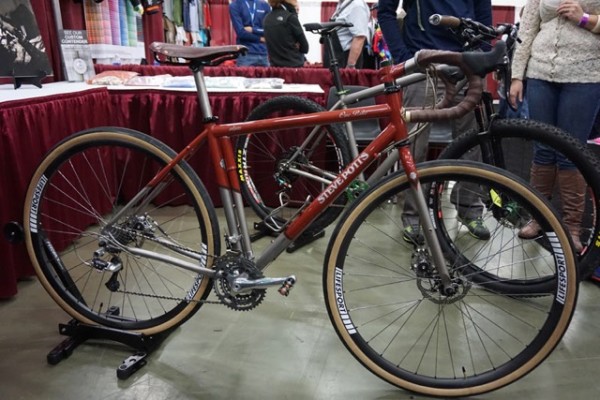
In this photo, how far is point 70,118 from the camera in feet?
7.77

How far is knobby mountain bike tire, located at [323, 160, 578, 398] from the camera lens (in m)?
1.26

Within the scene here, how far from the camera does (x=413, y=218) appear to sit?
2439 mm

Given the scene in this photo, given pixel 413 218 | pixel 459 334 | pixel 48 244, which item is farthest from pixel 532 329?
pixel 48 244

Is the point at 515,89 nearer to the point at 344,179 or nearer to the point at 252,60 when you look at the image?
the point at 344,179

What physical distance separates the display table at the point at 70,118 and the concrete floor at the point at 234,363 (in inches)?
15.3

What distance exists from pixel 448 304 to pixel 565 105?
1144 millimetres

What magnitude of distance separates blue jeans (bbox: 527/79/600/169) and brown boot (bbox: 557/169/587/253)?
0.05 m

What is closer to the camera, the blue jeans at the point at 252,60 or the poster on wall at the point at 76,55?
the poster on wall at the point at 76,55

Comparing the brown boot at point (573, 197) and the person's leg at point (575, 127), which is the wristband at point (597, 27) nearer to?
the person's leg at point (575, 127)

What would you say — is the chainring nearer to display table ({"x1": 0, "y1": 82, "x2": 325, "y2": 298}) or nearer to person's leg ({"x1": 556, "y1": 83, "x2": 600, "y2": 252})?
display table ({"x1": 0, "y1": 82, "x2": 325, "y2": 298})

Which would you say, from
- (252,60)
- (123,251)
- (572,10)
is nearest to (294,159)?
(123,251)

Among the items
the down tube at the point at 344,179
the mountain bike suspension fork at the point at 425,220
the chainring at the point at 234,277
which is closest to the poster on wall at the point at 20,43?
the chainring at the point at 234,277

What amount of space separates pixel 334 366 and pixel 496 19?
27.8 ft

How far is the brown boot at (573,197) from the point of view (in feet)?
6.59
